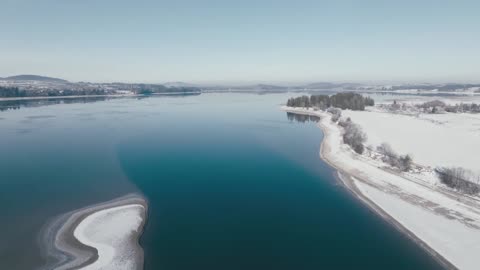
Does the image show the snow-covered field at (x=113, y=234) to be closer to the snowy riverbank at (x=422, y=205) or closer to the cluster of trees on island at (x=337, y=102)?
the snowy riverbank at (x=422, y=205)

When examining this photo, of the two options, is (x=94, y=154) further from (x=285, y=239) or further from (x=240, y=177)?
(x=285, y=239)

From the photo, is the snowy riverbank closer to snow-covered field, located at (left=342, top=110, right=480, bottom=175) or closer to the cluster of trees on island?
snow-covered field, located at (left=342, top=110, right=480, bottom=175)

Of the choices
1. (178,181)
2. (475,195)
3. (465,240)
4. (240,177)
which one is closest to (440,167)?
(475,195)

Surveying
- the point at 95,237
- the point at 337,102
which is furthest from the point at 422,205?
the point at 337,102

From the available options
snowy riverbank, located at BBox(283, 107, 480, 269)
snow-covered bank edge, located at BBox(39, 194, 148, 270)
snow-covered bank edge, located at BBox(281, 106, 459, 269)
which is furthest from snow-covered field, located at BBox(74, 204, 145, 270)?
snowy riverbank, located at BBox(283, 107, 480, 269)

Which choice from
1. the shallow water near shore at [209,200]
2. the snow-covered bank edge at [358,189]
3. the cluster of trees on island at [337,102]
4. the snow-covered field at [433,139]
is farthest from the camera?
the cluster of trees on island at [337,102]

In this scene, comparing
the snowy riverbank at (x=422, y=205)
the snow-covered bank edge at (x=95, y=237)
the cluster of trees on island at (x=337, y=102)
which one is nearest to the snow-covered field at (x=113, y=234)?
the snow-covered bank edge at (x=95, y=237)
